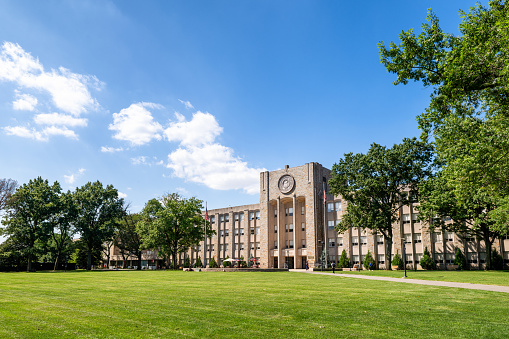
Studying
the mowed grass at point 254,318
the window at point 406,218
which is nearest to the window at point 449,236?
the window at point 406,218

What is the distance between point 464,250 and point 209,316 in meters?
55.7

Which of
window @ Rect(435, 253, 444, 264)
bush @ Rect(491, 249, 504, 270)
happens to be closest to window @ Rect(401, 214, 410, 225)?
window @ Rect(435, 253, 444, 264)

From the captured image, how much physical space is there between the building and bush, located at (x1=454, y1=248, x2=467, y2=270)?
1.46m

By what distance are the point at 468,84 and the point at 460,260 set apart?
45.2m

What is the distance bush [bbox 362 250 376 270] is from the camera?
194ft

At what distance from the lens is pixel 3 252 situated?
198 ft

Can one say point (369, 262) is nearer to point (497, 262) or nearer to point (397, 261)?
point (397, 261)

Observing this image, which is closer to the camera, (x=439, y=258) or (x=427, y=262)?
(x=427, y=262)

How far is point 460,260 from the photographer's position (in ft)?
174

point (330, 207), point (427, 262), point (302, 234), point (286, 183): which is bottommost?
point (427, 262)

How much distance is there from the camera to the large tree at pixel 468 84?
15430mm

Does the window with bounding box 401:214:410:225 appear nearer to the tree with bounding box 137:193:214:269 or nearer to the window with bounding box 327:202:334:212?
the window with bounding box 327:202:334:212

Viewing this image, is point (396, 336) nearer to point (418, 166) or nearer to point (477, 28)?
point (477, 28)

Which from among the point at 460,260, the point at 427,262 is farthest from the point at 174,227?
the point at 460,260
